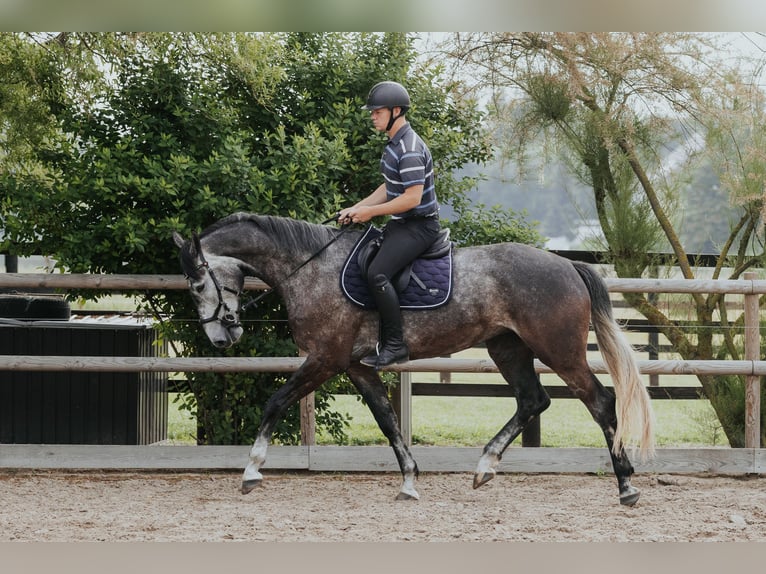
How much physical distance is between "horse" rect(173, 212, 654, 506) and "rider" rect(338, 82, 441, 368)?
0.56 feet

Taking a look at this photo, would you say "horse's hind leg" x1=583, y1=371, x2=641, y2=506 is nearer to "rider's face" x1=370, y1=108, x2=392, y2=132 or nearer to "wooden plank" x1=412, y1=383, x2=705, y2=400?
"rider's face" x1=370, y1=108, x2=392, y2=132

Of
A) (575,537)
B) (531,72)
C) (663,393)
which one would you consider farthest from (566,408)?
(575,537)

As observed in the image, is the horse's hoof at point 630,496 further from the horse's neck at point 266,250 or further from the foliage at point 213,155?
the foliage at point 213,155

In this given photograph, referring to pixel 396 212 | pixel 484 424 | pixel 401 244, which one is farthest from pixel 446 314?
pixel 484 424

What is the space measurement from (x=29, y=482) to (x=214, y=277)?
83.2 inches

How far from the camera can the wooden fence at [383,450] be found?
6098 millimetres

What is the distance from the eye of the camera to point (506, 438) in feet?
17.5

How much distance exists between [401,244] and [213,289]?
1.10m

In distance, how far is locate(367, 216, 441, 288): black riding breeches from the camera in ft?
16.5

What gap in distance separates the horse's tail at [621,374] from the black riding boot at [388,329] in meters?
1.15

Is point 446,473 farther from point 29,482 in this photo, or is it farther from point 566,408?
point 566,408

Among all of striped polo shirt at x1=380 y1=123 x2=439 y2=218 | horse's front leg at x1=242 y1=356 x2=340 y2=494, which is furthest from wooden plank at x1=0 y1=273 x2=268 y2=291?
striped polo shirt at x1=380 y1=123 x2=439 y2=218

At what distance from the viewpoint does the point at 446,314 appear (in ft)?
17.2

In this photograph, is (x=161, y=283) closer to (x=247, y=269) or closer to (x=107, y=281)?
(x=107, y=281)
